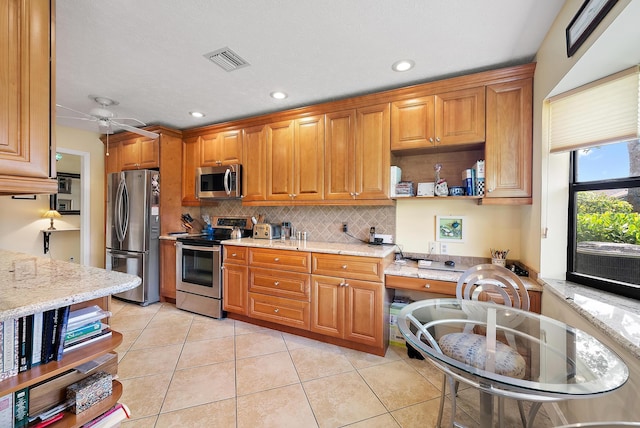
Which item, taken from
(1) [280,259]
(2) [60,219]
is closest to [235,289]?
(1) [280,259]

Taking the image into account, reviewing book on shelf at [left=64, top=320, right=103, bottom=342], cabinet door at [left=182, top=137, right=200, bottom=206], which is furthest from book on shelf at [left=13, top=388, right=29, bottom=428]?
cabinet door at [left=182, top=137, right=200, bottom=206]

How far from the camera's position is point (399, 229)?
2762 millimetres

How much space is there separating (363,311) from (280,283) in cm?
90

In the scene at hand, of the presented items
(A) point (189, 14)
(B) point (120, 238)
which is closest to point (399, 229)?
(A) point (189, 14)

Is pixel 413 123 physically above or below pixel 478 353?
above

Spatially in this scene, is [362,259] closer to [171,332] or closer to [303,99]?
[303,99]

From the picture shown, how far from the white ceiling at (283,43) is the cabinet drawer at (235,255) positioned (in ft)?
5.47

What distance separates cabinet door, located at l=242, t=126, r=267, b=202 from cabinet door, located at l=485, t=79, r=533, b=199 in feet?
7.57

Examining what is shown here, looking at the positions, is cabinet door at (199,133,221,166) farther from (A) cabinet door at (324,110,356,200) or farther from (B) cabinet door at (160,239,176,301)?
(A) cabinet door at (324,110,356,200)

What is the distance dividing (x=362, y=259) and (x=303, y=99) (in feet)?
5.96

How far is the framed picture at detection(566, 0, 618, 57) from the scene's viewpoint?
1161mm

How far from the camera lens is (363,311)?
2311 mm

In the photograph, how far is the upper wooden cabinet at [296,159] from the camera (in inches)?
111

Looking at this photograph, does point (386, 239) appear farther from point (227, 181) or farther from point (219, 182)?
point (219, 182)
